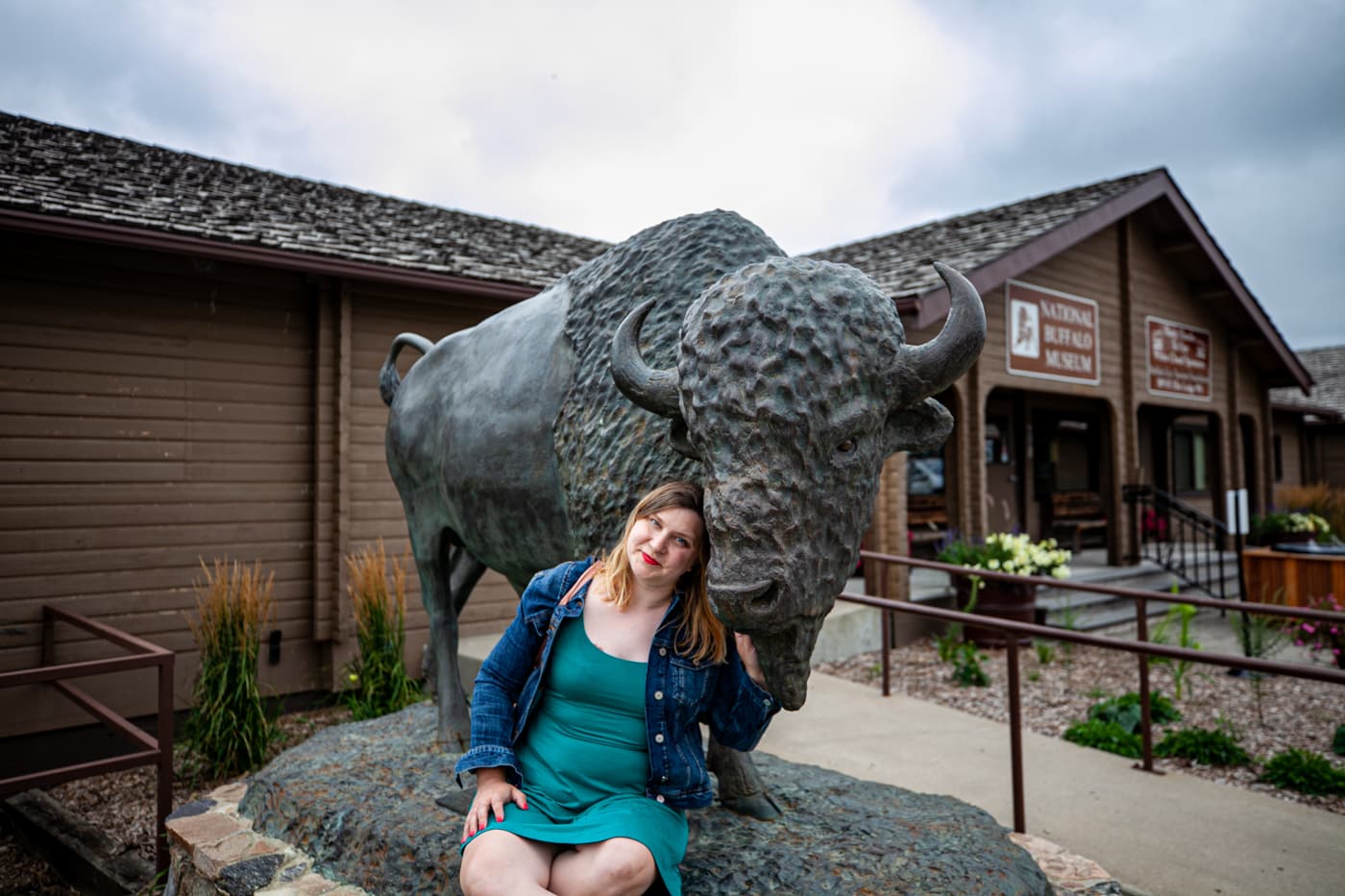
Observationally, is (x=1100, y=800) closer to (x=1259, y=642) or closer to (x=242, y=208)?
(x=1259, y=642)

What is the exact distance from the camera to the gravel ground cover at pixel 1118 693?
5578 mm

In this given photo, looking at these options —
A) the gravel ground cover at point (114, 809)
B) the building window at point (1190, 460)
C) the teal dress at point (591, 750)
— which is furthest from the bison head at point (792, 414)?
the building window at point (1190, 460)

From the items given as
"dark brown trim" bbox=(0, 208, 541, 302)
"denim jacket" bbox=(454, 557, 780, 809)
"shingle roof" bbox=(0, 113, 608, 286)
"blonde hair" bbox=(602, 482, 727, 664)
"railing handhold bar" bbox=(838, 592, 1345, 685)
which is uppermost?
"shingle roof" bbox=(0, 113, 608, 286)

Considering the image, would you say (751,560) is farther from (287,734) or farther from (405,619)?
(405,619)

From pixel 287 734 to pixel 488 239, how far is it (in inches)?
191

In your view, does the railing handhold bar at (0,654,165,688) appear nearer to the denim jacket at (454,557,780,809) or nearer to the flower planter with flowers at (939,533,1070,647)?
the denim jacket at (454,557,780,809)

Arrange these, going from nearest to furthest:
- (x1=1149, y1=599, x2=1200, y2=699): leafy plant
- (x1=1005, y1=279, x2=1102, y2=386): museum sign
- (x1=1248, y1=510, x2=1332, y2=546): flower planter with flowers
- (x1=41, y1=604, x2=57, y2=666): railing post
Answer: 1. (x1=41, y1=604, x2=57, y2=666): railing post
2. (x1=1149, y1=599, x2=1200, y2=699): leafy plant
3. (x1=1005, y1=279, x2=1102, y2=386): museum sign
4. (x1=1248, y1=510, x2=1332, y2=546): flower planter with flowers

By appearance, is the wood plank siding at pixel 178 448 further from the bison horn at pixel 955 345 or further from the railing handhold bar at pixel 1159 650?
the bison horn at pixel 955 345

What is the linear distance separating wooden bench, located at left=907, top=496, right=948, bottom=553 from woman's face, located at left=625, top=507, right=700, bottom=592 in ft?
28.8

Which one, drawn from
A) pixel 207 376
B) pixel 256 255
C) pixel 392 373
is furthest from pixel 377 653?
pixel 256 255

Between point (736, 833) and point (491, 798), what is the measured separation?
3.01 feet

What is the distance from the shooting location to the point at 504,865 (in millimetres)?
1671

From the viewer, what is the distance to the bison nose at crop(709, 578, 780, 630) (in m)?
1.57

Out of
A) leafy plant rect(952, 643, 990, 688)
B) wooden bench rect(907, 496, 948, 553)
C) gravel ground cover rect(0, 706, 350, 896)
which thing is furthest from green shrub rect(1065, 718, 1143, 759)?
gravel ground cover rect(0, 706, 350, 896)
